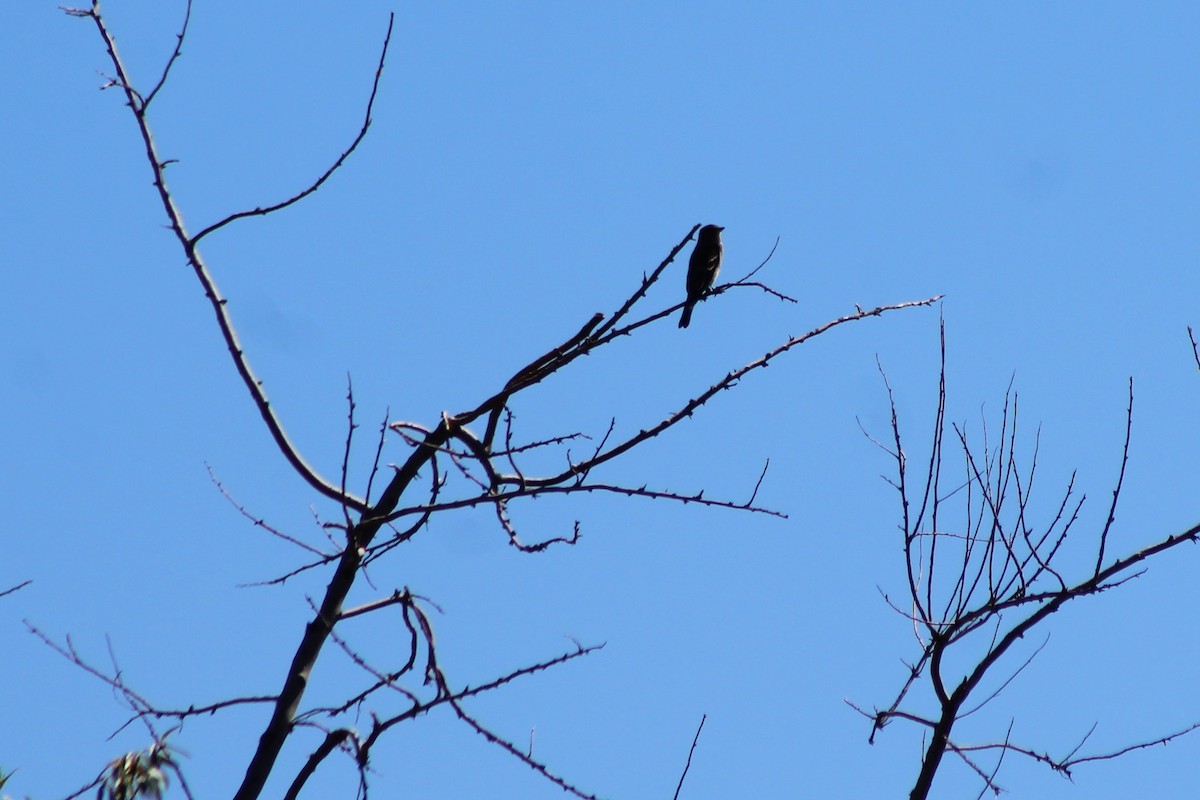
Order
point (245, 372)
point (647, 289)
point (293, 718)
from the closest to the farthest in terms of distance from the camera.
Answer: point (293, 718) → point (245, 372) → point (647, 289)

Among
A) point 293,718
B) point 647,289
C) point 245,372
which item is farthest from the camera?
point 647,289

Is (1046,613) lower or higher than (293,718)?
higher

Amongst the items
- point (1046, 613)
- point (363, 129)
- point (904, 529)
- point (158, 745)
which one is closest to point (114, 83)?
point (363, 129)

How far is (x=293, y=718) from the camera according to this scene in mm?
2980

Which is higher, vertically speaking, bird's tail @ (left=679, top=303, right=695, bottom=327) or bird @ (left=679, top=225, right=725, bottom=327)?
bird @ (left=679, top=225, right=725, bottom=327)

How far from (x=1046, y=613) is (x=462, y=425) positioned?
1.48 meters

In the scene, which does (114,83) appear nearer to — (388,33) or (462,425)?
(388,33)

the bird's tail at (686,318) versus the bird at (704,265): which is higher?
the bird at (704,265)

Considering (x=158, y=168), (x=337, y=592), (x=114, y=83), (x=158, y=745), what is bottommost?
(x=158, y=745)

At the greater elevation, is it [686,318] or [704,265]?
[704,265]

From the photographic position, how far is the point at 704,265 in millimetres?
11258

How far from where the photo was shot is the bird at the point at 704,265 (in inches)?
438

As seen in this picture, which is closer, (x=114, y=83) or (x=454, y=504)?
(x=454, y=504)

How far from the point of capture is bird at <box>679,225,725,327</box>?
11.1 m
